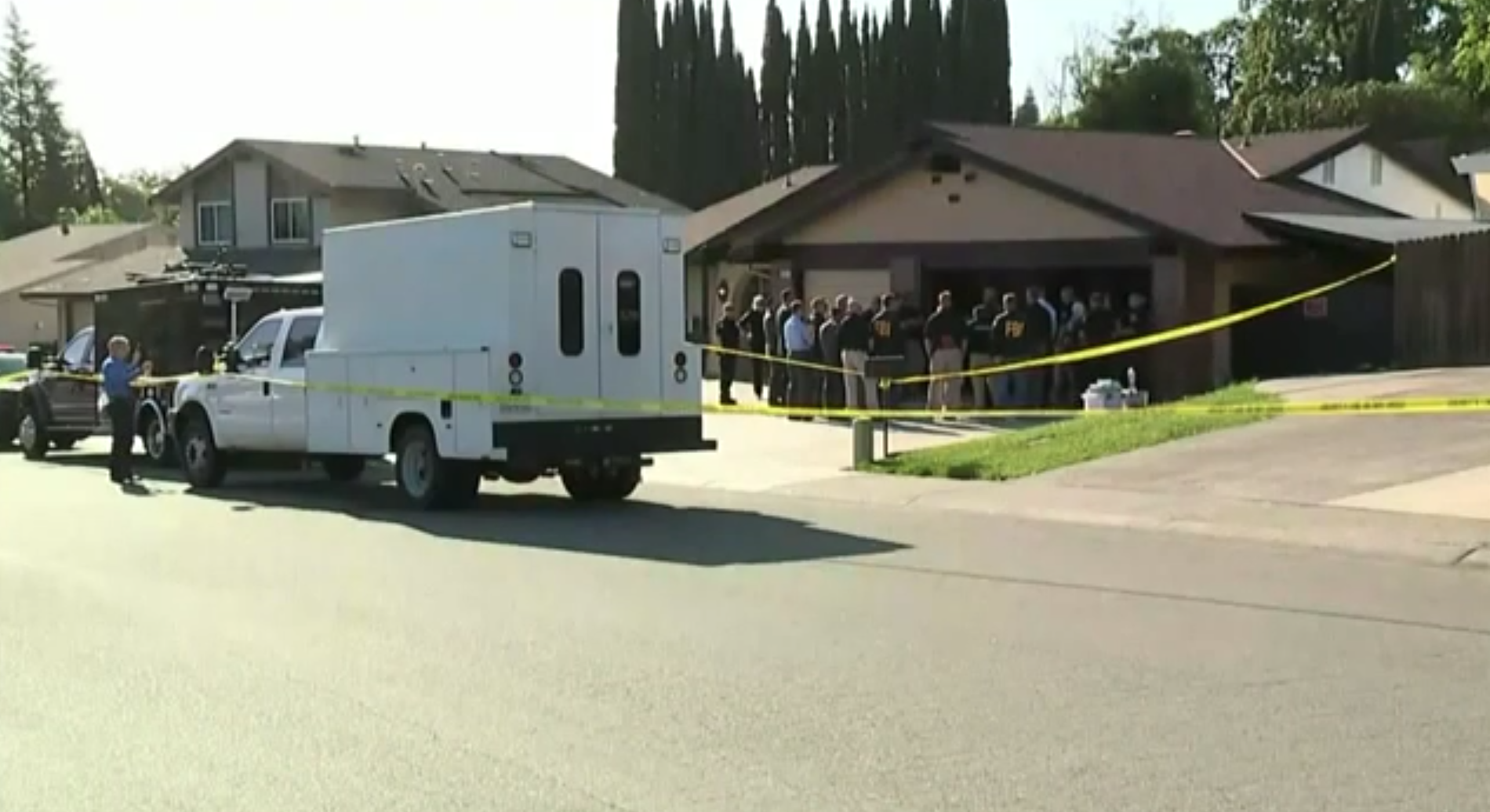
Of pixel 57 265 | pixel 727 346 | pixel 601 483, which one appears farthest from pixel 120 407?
pixel 57 265

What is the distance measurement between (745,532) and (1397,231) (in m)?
18.7

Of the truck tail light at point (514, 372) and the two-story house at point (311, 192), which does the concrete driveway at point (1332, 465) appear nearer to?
the truck tail light at point (514, 372)

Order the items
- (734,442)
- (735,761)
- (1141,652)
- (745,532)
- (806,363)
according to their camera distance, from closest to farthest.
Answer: (735,761) → (1141,652) → (745,532) → (734,442) → (806,363)

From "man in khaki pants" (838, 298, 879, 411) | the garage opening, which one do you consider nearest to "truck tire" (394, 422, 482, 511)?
"man in khaki pants" (838, 298, 879, 411)

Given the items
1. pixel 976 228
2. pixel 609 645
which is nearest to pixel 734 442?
pixel 976 228

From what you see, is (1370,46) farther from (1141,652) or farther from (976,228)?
(1141,652)

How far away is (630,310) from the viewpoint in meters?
17.7

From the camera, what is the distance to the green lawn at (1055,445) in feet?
62.8

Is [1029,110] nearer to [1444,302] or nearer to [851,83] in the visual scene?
[851,83]

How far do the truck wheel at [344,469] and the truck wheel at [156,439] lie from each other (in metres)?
2.52

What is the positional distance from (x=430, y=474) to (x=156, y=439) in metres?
7.35

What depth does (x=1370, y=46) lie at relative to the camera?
260ft

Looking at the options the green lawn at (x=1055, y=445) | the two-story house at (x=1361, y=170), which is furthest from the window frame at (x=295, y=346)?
the two-story house at (x=1361, y=170)

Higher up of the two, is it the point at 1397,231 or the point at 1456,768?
the point at 1397,231
